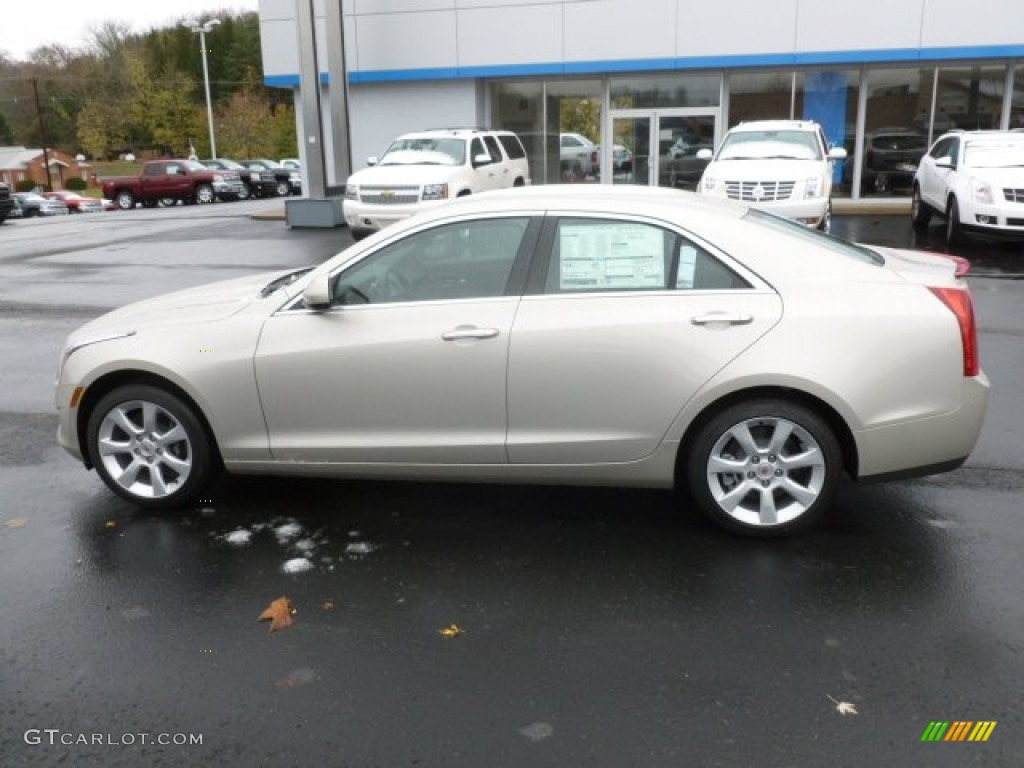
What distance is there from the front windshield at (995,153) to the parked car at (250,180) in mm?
31666

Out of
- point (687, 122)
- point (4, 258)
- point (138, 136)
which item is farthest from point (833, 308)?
point (138, 136)

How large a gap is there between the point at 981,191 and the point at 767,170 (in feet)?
9.69

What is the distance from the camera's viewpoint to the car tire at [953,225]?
45.6 feet

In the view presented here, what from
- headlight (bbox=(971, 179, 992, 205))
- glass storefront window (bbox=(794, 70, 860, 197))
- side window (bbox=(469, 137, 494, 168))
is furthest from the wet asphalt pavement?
glass storefront window (bbox=(794, 70, 860, 197))

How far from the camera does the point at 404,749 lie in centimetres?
292

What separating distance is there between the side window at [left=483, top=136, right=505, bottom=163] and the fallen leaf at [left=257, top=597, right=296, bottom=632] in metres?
14.8

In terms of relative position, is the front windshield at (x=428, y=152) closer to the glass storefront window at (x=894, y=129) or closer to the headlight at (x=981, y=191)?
the headlight at (x=981, y=191)

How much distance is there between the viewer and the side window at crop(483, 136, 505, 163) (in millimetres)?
17973

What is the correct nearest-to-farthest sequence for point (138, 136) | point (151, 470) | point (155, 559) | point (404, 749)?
point (404, 749) → point (155, 559) → point (151, 470) → point (138, 136)

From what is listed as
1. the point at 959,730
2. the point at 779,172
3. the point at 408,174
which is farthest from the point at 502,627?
the point at 408,174

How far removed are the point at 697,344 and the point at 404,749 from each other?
83.6 inches

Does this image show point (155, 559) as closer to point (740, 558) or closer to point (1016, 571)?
point (740, 558)

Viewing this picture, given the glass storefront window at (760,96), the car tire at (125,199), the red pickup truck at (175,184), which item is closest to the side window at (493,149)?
the glass storefront window at (760,96)

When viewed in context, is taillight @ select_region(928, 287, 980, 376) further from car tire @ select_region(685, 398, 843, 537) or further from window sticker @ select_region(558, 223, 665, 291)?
window sticker @ select_region(558, 223, 665, 291)
